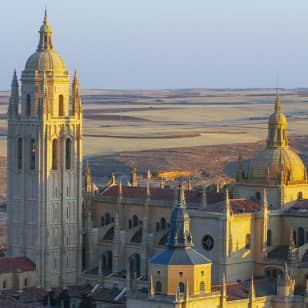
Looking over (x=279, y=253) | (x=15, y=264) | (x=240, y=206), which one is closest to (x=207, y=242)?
(x=240, y=206)

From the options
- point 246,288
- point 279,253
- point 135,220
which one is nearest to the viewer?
point 246,288

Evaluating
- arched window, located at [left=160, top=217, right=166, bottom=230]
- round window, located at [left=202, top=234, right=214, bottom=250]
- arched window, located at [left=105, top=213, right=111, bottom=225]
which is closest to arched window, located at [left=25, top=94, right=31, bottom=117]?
arched window, located at [left=105, top=213, right=111, bottom=225]

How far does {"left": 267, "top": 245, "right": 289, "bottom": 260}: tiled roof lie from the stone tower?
12.1 metres

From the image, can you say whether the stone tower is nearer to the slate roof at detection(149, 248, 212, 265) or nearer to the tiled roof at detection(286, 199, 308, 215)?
the tiled roof at detection(286, 199, 308, 215)

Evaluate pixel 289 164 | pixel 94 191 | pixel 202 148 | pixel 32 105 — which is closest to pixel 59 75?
pixel 32 105

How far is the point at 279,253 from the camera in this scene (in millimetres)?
81688

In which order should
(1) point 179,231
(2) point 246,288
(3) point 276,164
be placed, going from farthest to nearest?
1. (3) point 276,164
2. (2) point 246,288
3. (1) point 179,231

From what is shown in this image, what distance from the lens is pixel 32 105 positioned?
86.3m

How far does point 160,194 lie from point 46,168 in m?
6.84

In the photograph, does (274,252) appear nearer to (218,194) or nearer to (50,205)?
(218,194)

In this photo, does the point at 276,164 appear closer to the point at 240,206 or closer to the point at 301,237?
the point at 240,206

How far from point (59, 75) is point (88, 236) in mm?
9489

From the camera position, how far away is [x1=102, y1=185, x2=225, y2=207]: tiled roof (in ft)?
278

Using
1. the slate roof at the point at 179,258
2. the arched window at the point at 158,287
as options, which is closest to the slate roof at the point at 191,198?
the slate roof at the point at 179,258
